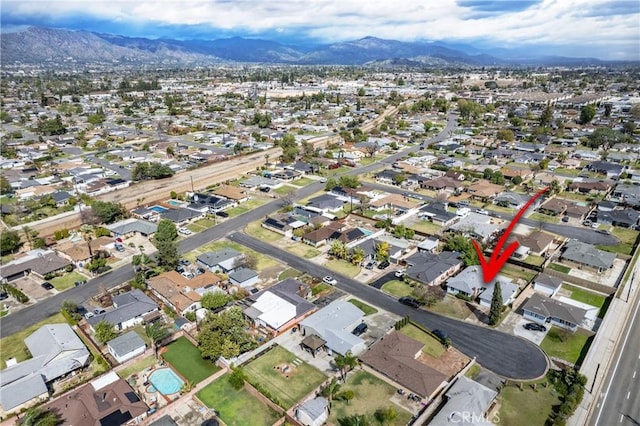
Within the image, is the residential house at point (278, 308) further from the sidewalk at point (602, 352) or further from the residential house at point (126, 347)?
the sidewalk at point (602, 352)

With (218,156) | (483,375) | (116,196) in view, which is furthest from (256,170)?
(483,375)

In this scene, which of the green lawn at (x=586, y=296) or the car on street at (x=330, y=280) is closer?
the green lawn at (x=586, y=296)

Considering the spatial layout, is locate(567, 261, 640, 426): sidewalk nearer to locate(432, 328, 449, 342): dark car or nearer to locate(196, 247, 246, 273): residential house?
locate(432, 328, 449, 342): dark car

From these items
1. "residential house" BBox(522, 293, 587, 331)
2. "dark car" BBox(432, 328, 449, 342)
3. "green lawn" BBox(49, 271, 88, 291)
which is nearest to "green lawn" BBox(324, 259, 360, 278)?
"dark car" BBox(432, 328, 449, 342)

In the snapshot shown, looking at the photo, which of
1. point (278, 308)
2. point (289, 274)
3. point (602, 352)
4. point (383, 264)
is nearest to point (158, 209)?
point (289, 274)

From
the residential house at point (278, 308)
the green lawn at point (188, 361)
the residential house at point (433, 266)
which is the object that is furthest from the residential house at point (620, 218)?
the green lawn at point (188, 361)

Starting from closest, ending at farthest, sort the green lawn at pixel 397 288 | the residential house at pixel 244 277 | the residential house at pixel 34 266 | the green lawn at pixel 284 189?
1. the green lawn at pixel 397 288
2. the residential house at pixel 244 277
3. the residential house at pixel 34 266
4. the green lawn at pixel 284 189
